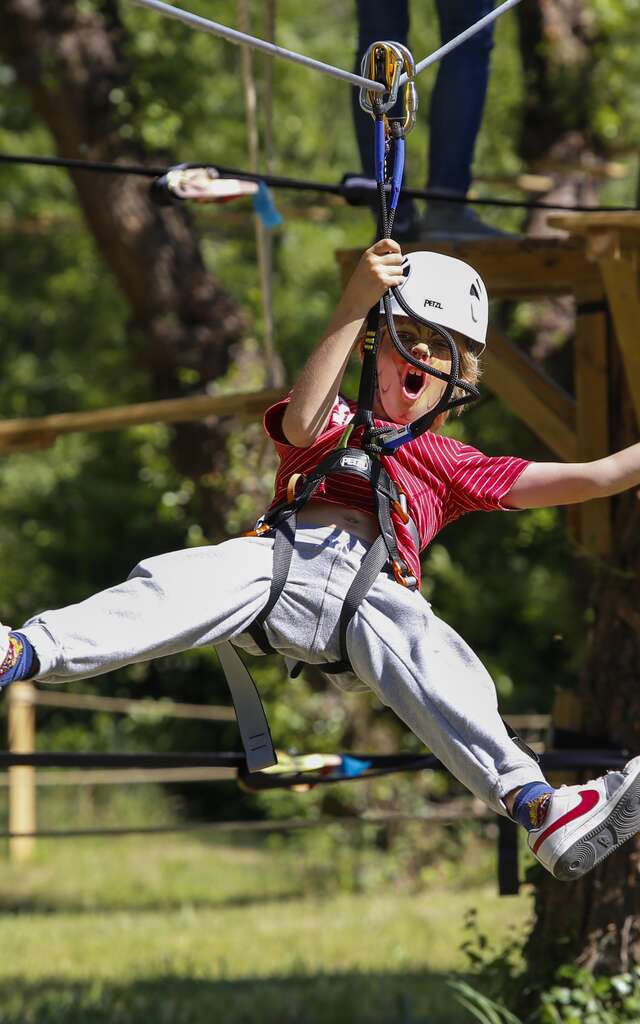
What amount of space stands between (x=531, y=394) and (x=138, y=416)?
133 cm

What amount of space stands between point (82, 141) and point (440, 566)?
15.3 feet

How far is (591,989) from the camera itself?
442 cm

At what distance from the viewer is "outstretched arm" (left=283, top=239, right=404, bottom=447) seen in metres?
2.62

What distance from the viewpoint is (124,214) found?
8.40 meters

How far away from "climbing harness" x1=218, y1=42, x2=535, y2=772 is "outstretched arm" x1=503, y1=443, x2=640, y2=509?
0.20 metres

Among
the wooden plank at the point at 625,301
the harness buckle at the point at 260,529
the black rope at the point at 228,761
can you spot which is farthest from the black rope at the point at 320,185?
the black rope at the point at 228,761

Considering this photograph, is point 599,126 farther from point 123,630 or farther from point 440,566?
point 123,630

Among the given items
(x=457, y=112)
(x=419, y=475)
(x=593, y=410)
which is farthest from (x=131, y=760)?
(x=457, y=112)

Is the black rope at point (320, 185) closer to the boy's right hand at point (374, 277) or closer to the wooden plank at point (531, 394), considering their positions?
the wooden plank at point (531, 394)

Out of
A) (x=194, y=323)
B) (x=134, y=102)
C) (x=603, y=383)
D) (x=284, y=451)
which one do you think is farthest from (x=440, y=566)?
(x=284, y=451)

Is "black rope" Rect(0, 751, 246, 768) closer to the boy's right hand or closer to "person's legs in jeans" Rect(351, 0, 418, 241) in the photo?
the boy's right hand

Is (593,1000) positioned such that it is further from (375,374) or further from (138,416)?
(375,374)

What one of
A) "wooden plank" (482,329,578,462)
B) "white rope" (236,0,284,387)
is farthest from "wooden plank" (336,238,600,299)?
"white rope" (236,0,284,387)

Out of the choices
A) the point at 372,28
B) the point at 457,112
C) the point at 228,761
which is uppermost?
the point at 372,28
